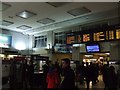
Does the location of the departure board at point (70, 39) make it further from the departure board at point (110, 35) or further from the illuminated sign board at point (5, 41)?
the illuminated sign board at point (5, 41)

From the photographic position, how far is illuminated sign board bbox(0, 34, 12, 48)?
15.1 m

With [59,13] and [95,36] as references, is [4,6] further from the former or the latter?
[95,36]

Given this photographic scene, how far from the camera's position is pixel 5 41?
50.1ft

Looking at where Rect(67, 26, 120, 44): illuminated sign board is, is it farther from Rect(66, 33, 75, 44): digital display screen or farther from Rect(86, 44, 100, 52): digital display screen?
Rect(86, 44, 100, 52): digital display screen

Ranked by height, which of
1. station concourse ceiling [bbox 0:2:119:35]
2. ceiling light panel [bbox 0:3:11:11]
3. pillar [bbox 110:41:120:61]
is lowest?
pillar [bbox 110:41:120:61]

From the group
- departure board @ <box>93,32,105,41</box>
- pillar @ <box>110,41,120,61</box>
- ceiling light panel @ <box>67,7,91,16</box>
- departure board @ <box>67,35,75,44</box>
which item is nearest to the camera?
departure board @ <box>93,32,105,41</box>

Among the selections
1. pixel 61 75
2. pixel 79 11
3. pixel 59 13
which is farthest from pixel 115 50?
pixel 61 75

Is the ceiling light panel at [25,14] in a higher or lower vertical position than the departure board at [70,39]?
higher

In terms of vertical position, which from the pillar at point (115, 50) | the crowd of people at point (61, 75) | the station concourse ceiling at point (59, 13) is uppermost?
the station concourse ceiling at point (59, 13)

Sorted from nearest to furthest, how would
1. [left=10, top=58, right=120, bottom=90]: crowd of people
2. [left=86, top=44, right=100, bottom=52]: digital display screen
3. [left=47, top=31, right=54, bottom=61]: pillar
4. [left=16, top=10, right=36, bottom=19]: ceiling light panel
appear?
[left=10, top=58, right=120, bottom=90]: crowd of people < [left=86, top=44, right=100, bottom=52]: digital display screen < [left=16, top=10, right=36, bottom=19]: ceiling light panel < [left=47, top=31, right=54, bottom=61]: pillar

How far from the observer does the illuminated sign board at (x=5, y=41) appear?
15062 millimetres

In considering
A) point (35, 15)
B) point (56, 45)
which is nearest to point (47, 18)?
point (35, 15)

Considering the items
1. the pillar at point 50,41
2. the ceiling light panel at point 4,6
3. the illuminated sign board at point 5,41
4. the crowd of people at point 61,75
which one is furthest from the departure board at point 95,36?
the illuminated sign board at point 5,41

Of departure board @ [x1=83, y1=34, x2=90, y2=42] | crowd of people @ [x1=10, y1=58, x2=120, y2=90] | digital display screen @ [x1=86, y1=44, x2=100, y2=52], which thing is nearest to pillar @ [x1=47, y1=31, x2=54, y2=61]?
crowd of people @ [x1=10, y1=58, x2=120, y2=90]
